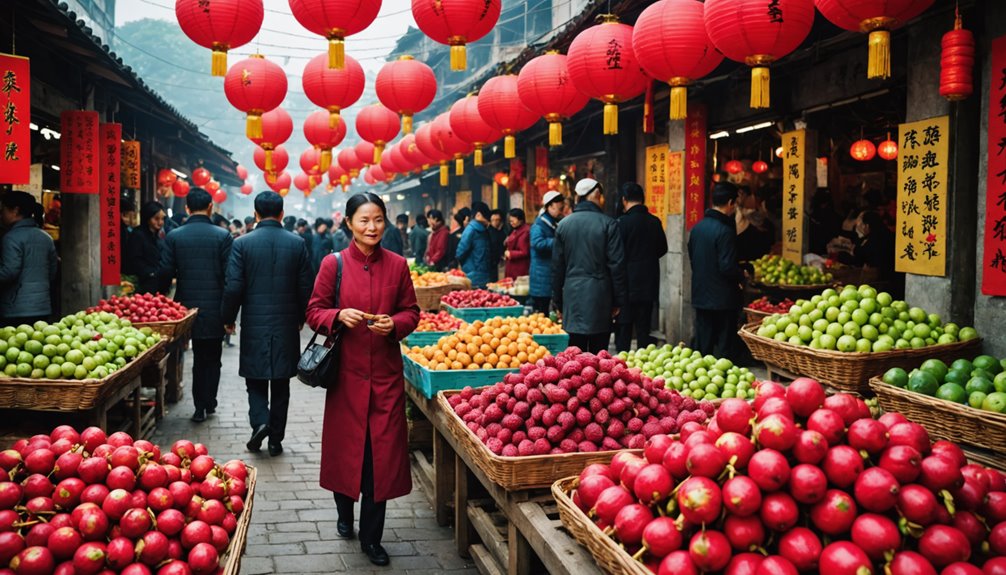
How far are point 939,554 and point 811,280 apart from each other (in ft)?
24.9

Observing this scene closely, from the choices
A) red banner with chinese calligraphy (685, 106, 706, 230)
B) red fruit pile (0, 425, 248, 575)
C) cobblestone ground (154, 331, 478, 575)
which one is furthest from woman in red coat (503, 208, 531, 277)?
red fruit pile (0, 425, 248, 575)

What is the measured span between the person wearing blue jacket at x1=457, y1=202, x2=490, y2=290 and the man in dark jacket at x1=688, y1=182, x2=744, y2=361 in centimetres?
487

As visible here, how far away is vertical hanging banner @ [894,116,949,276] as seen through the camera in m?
5.88

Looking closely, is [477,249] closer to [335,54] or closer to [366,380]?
[335,54]

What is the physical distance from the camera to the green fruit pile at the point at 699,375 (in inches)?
204

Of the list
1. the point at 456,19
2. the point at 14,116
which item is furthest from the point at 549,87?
the point at 14,116

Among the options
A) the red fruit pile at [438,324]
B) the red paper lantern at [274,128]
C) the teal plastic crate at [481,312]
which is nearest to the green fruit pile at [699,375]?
the red fruit pile at [438,324]

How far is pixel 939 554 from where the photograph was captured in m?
2.22

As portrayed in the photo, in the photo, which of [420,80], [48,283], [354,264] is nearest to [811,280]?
[420,80]

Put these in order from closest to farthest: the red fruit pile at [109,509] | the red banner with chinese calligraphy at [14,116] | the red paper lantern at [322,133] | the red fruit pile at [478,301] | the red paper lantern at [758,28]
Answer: the red fruit pile at [109,509] → the red paper lantern at [758,28] → the red banner with chinese calligraphy at [14,116] → the red fruit pile at [478,301] → the red paper lantern at [322,133]

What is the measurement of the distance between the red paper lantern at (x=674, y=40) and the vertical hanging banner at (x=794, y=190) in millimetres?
4008

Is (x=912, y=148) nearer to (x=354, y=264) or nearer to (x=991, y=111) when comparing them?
(x=991, y=111)

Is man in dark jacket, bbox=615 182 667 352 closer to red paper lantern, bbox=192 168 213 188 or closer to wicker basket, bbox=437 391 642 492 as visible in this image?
wicker basket, bbox=437 391 642 492

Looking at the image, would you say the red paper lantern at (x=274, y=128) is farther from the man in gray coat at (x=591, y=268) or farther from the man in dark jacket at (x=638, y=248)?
the man in gray coat at (x=591, y=268)
